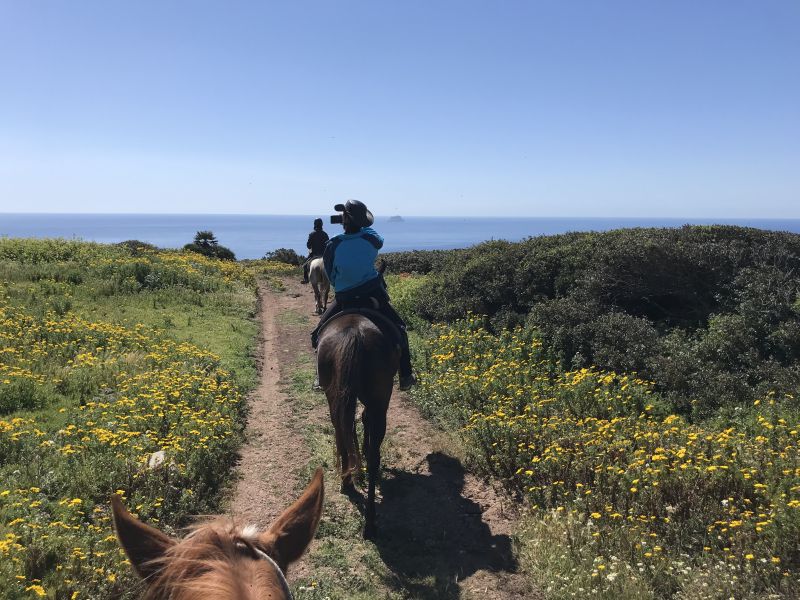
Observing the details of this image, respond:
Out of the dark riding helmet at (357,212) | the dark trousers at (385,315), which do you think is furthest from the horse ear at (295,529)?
the dark riding helmet at (357,212)

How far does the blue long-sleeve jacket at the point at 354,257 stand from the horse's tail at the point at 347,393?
130 centimetres

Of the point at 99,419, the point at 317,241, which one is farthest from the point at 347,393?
the point at 317,241

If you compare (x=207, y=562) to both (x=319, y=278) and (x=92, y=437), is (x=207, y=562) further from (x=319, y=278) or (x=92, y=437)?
(x=319, y=278)

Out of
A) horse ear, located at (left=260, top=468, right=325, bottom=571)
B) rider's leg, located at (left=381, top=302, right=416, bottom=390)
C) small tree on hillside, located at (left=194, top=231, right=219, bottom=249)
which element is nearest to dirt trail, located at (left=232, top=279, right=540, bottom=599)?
rider's leg, located at (left=381, top=302, right=416, bottom=390)

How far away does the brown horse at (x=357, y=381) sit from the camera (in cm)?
588

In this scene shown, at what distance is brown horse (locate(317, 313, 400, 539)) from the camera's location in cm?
588

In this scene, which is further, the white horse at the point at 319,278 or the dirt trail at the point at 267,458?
the white horse at the point at 319,278

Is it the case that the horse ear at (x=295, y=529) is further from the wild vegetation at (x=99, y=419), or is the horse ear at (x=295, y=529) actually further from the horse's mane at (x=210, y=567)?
the wild vegetation at (x=99, y=419)

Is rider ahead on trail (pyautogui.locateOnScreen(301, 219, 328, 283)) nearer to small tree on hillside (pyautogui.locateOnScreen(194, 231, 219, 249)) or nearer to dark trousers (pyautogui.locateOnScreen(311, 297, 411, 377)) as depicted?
dark trousers (pyautogui.locateOnScreen(311, 297, 411, 377))

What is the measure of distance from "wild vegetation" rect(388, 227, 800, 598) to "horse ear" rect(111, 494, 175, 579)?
12.8ft

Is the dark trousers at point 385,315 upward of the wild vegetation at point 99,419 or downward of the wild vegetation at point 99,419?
upward

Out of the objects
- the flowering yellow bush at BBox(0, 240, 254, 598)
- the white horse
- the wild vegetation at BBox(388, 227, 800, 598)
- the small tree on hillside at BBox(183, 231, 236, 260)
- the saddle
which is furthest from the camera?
the small tree on hillside at BBox(183, 231, 236, 260)

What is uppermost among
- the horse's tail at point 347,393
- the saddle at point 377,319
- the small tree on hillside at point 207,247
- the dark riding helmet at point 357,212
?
the dark riding helmet at point 357,212

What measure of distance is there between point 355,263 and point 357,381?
1.90 metres
